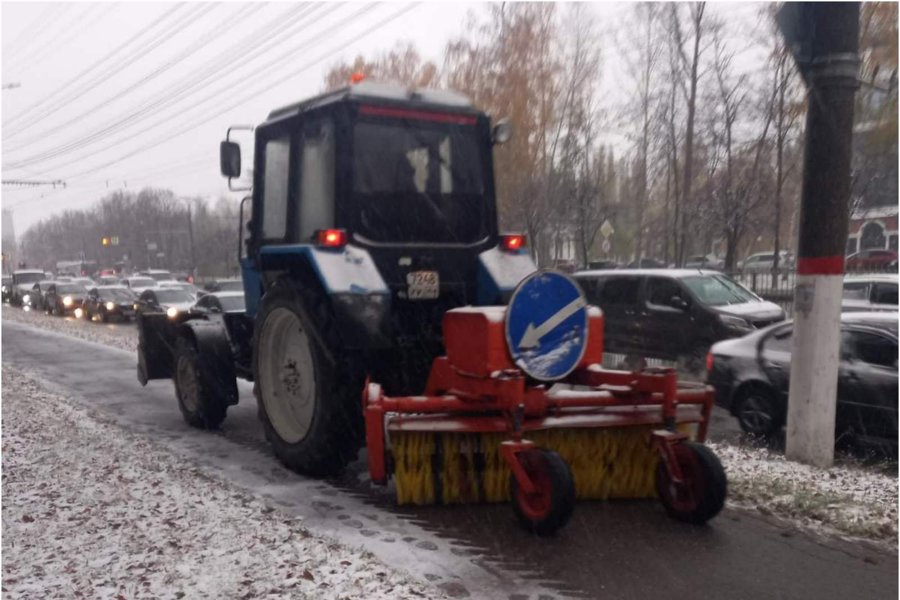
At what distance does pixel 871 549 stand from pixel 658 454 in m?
1.39

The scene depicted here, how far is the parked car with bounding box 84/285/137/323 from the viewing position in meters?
29.9

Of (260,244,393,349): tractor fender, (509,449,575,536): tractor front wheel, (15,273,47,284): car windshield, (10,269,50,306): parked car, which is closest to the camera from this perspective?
(509,449,575,536): tractor front wheel

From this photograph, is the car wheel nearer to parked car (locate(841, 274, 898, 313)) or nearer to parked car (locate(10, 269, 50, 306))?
parked car (locate(841, 274, 898, 313))

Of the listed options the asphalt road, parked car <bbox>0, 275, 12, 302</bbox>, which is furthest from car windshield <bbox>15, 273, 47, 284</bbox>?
the asphalt road

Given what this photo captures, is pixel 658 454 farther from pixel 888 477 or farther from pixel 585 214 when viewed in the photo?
pixel 585 214

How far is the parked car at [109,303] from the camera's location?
29.9 m

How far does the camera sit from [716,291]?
42.9 ft

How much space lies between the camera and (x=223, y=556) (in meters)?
4.75

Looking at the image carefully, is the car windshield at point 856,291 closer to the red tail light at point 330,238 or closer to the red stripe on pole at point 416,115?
the red stripe on pole at point 416,115

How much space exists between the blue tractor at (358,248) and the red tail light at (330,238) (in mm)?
11

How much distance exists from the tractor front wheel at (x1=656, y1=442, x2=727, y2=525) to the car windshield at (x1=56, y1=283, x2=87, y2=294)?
33782 mm

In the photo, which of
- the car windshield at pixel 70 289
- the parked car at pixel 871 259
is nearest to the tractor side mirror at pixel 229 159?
the car windshield at pixel 70 289

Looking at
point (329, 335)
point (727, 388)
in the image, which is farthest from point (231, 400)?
point (727, 388)

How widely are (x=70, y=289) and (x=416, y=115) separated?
32385 millimetres
